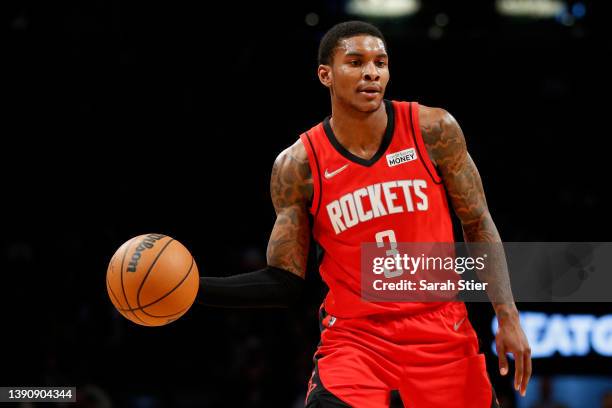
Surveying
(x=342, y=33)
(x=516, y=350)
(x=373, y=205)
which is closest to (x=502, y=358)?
(x=516, y=350)

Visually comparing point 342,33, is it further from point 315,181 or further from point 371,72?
point 315,181

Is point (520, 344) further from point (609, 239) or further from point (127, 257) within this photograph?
point (609, 239)

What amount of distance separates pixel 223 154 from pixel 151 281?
7140 millimetres

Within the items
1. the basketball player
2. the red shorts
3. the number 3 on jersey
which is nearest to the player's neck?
the basketball player

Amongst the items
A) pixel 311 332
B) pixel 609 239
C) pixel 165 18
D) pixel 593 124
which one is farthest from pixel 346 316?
pixel 593 124

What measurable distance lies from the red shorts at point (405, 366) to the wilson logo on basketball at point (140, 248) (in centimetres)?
87

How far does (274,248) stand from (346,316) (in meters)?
0.48

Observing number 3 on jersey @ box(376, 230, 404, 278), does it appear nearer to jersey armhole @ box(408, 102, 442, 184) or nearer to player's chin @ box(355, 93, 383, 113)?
jersey armhole @ box(408, 102, 442, 184)

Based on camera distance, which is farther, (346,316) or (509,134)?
(509,134)

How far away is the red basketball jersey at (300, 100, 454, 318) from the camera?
3.54 m

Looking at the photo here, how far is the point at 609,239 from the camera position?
916 centimetres

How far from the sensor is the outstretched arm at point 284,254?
3709 mm

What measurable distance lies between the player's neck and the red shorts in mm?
783

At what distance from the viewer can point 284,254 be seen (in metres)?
3.74
